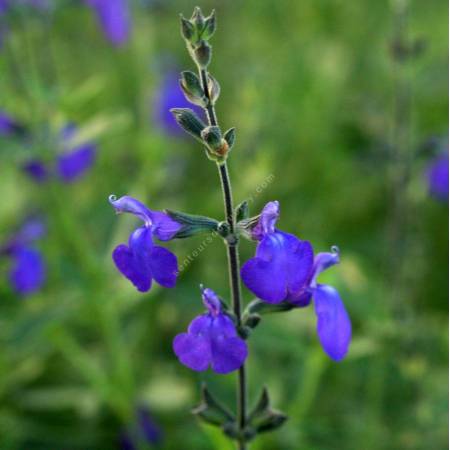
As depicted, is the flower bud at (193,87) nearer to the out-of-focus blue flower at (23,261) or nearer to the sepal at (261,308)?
the sepal at (261,308)

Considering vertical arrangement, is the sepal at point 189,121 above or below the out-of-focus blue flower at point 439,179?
above

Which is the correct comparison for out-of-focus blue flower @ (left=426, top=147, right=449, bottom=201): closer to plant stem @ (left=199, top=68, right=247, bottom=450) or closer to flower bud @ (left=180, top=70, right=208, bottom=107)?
plant stem @ (left=199, top=68, right=247, bottom=450)

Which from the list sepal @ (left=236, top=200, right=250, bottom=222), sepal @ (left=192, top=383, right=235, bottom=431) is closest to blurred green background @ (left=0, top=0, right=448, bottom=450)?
sepal @ (left=192, top=383, right=235, bottom=431)

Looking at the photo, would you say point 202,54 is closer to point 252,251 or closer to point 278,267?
point 278,267

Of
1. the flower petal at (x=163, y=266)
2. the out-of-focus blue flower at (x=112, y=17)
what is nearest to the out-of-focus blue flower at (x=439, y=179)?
the out-of-focus blue flower at (x=112, y=17)

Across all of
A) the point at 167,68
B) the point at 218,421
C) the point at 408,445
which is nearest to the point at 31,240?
the point at 218,421

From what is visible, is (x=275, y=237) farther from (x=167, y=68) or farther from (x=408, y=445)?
(x=167, y=68)
